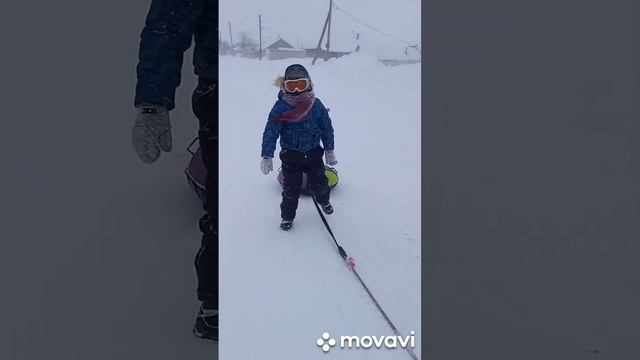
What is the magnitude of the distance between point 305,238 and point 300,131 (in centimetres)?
23

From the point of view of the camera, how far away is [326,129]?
1.92 m

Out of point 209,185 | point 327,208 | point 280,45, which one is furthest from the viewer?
point 209,185

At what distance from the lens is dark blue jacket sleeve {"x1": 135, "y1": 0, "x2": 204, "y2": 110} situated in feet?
6.51

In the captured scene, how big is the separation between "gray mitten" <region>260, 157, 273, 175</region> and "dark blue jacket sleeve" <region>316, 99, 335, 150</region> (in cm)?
12

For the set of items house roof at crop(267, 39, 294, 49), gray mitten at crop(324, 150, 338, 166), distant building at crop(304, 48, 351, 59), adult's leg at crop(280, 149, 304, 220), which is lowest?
adult's leg at crop(280, 149, 304, 220)

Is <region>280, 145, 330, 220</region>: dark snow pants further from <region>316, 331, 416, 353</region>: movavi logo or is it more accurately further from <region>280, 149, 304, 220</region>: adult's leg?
<region>316, 331, 416, 353</region>: movavi logo

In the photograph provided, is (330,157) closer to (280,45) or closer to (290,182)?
(290,182)

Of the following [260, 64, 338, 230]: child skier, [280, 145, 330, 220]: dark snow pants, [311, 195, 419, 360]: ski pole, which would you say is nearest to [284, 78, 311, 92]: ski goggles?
[260, 64, 338, 230]: child skier

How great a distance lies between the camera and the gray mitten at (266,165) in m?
1.91

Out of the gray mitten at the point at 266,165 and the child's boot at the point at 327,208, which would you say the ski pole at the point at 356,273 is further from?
the gray mitten at the point at 266,165

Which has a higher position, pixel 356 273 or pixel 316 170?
pixel 316 170

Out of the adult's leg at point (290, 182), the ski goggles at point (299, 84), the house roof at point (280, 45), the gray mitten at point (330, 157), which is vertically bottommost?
the adult's leg at point (290, 182)

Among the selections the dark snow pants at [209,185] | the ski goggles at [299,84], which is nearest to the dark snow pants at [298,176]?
the ski goggles at [299,84]

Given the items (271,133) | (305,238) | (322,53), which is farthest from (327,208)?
(322,53)
